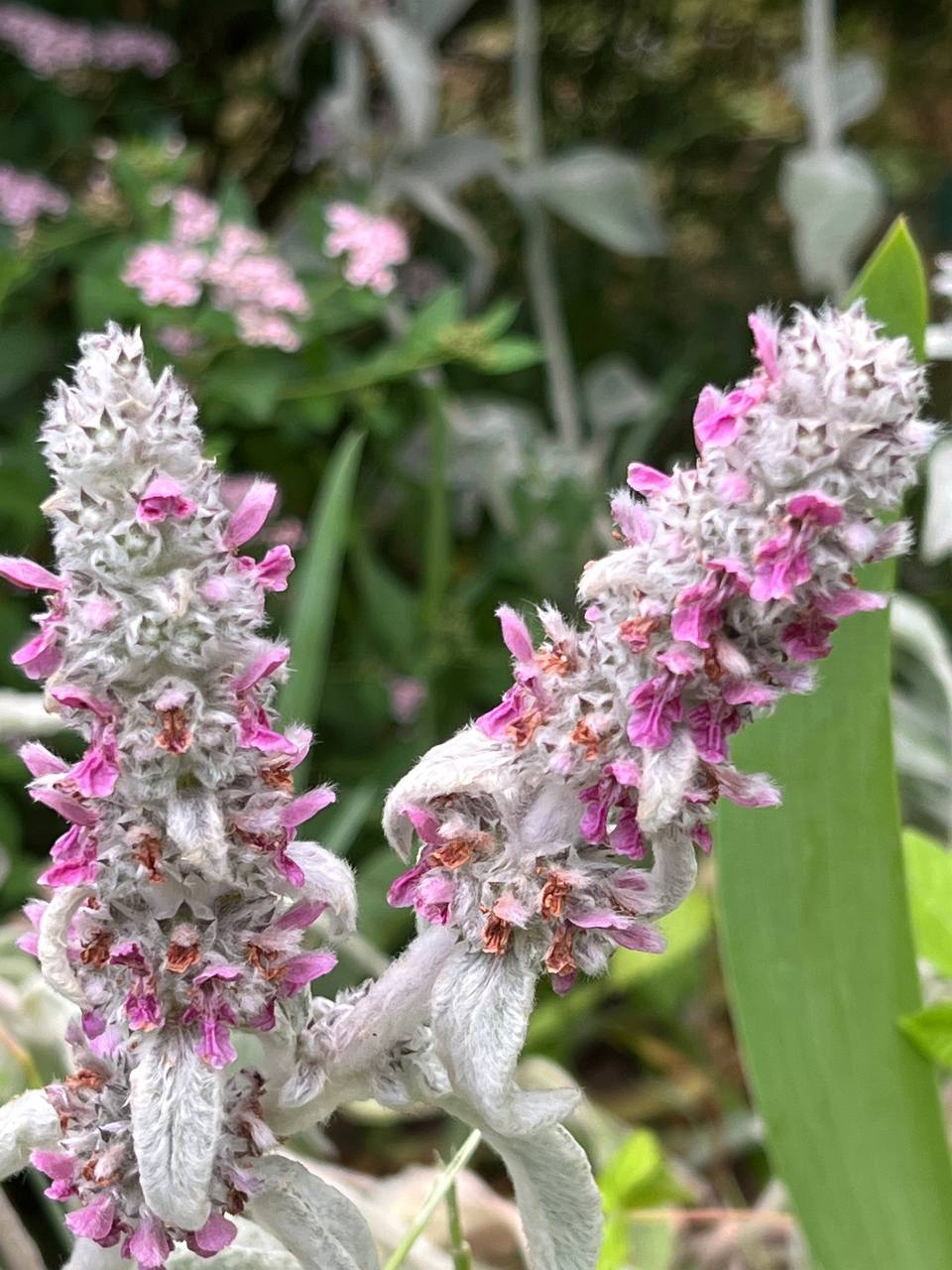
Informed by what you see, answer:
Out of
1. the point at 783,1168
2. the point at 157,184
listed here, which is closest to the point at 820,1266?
the point at 783,1168

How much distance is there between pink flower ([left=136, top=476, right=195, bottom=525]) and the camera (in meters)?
0.25

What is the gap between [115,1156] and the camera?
0.96 feet

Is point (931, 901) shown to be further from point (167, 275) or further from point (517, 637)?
point (167, 275)

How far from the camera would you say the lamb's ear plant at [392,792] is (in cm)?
25

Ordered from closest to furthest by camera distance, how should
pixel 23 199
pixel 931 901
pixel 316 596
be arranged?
pixel 931 901, pixel 316 596, pixel 23 199

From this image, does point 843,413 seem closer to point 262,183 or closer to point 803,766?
point 803,766

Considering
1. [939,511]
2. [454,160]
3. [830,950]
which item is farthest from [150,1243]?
[454,160]

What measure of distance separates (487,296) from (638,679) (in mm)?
1276

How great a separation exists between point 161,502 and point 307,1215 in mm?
174

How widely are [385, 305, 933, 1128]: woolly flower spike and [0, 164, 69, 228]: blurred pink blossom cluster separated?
78 cm

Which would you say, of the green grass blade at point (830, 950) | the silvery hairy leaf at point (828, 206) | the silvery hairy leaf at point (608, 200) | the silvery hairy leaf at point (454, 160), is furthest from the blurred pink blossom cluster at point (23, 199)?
the green grass blade at point (830, 950)

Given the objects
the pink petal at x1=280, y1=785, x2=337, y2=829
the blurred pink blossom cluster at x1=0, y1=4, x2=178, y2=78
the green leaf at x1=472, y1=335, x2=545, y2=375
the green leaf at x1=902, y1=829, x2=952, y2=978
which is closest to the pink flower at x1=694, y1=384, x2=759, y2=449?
the pink petal at x1=280, y1=785, x2=337, y2=829

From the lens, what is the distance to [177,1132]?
0.27m

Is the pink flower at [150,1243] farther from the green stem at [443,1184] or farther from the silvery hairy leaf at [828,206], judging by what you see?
the silvery hairy leaf at [828,206]
